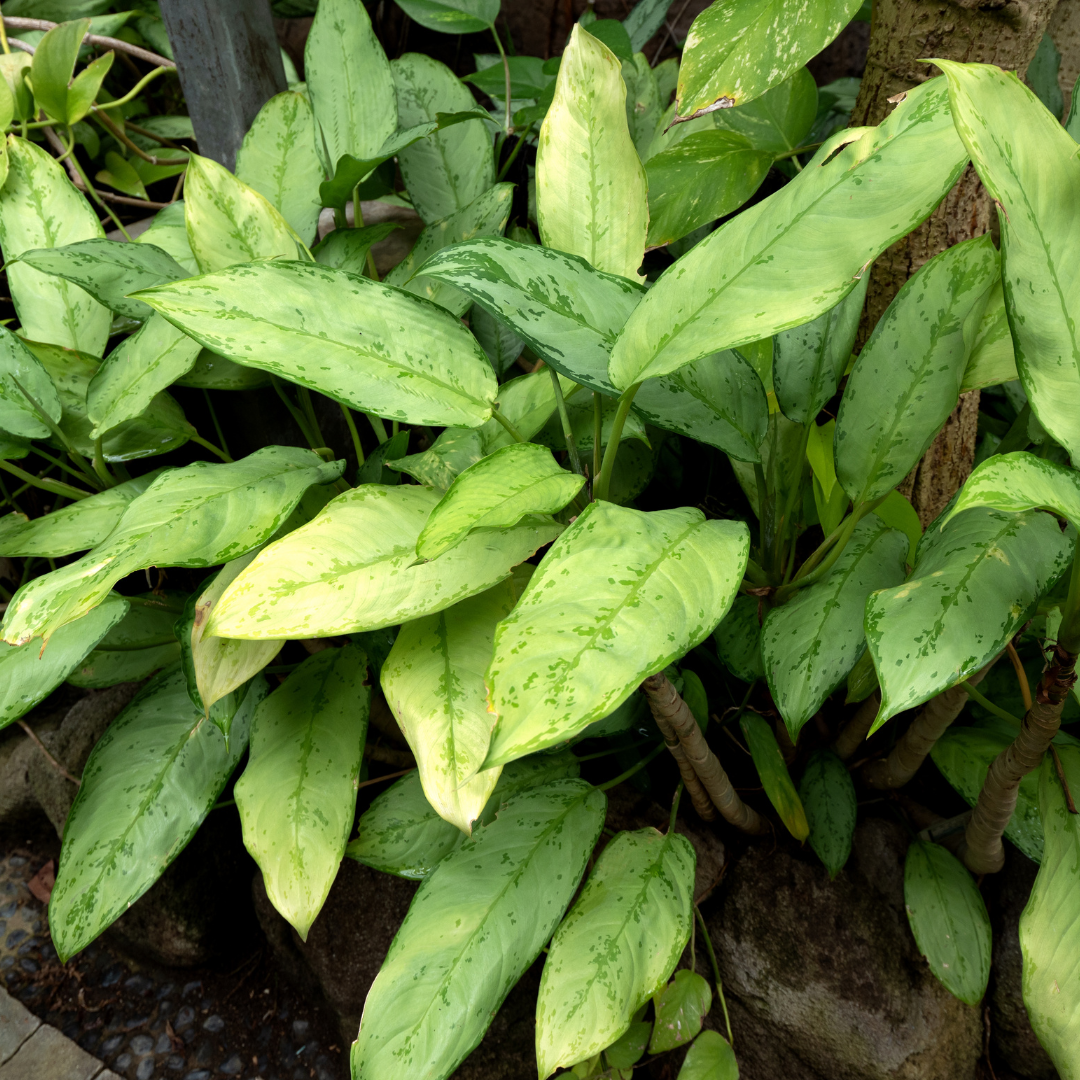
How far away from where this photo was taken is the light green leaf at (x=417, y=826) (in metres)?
0.81

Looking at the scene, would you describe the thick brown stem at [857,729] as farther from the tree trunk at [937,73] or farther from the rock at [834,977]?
the tree trunk at [937,73]

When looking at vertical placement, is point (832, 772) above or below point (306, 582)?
below

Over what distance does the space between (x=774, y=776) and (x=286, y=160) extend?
88 centimetres

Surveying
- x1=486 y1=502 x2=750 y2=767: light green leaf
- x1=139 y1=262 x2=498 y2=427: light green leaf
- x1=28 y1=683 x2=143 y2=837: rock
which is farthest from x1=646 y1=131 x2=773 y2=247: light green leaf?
x1=28 y1=683 x2=143 y2=837: rock

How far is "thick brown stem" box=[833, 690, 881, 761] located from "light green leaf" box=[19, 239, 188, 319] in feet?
2.71

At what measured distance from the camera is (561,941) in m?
0.69

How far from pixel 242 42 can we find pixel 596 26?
0.46 meters

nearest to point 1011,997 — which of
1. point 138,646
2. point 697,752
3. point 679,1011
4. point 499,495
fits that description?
point 679,1011

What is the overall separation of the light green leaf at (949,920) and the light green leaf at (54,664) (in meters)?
0.82

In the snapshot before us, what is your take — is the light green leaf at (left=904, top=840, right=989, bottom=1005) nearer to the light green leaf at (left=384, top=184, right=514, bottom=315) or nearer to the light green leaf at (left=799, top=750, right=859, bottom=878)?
the light green leaf at (left=799, top=750, right=859, bottom=878)

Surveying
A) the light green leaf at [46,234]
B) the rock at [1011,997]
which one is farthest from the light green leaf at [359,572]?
the rock at [1011,997]

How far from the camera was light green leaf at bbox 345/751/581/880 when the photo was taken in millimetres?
812

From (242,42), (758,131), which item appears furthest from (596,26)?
(242,42)

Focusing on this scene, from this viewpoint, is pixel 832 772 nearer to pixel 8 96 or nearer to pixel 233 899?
pixel 233 899
